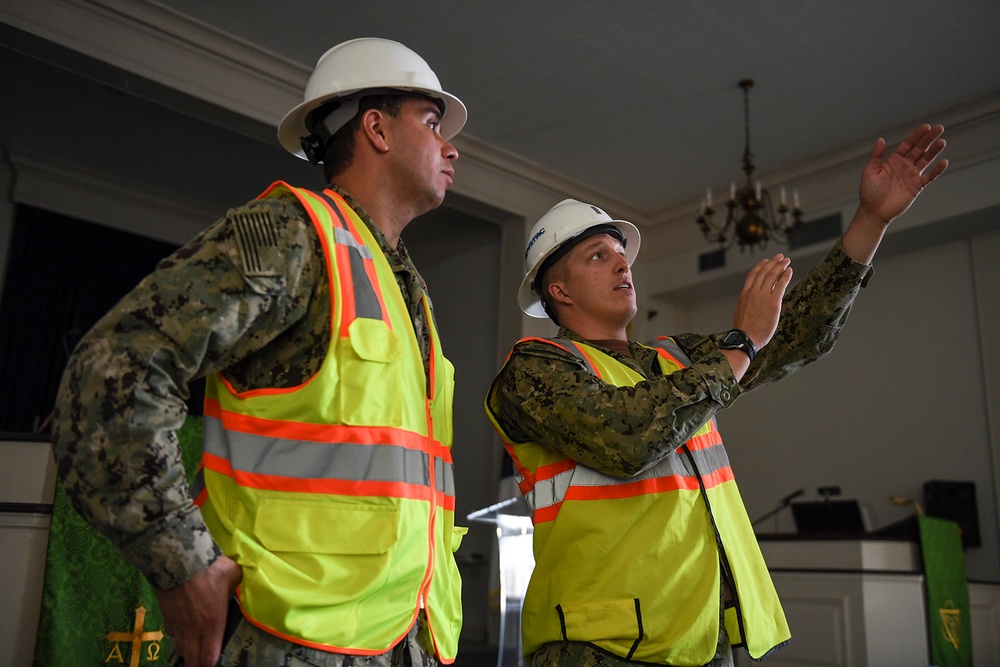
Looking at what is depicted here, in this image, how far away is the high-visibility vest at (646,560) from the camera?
4.73ft

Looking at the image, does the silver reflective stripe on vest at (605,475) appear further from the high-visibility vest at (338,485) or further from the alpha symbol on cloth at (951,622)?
the alpha symbol on cloth at (951,622)

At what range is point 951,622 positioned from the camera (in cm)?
456

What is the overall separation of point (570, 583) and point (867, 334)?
5555mm

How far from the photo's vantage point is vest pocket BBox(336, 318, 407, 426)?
107 cm

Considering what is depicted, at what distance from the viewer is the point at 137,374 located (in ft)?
3.04

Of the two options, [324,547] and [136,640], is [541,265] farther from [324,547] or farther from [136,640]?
[136,640]

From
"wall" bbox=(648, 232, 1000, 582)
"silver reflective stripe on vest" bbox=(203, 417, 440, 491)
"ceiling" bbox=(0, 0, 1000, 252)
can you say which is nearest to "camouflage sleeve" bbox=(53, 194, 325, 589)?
"silver reflective stripe on vest" bbox=(203, 417, 440, 491)

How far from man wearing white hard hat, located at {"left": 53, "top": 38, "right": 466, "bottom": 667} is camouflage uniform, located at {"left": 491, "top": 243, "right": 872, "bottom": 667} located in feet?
1.04

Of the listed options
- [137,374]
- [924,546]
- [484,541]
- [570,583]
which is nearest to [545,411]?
[570,583]

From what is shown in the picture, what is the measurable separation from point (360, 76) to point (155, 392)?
730 millimetres

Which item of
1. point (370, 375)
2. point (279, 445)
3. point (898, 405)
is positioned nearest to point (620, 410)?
point (370, 375)

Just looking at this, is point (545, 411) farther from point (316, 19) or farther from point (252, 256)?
point (316, 19)

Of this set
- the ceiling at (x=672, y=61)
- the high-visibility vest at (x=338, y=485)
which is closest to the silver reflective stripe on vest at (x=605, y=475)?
the high-visibility vest at (x=338, y=485)

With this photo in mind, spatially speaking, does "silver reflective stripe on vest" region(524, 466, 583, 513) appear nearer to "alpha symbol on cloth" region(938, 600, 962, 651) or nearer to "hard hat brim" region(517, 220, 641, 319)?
"hard hat brim" region(517, 220, 641, 319)
